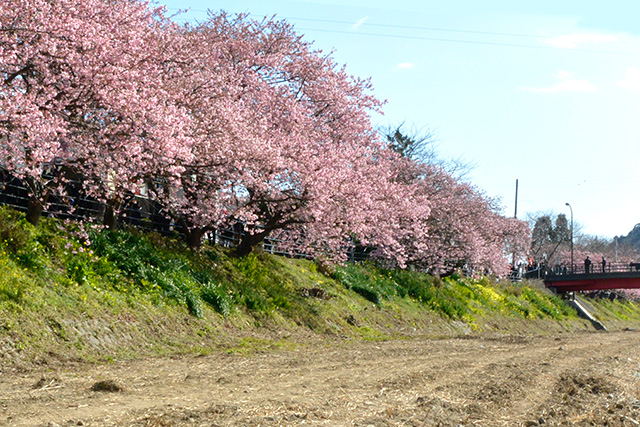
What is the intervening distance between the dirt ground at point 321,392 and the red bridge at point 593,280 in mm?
50029

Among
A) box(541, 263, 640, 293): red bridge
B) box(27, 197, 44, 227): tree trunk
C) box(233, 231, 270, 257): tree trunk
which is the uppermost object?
box(27, 197, 44, 227): tree trunk

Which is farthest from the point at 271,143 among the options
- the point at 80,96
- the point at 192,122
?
the point at 80,96

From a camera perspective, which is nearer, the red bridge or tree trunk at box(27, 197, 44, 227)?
tree trunk at box(27, 197, 44, 227)

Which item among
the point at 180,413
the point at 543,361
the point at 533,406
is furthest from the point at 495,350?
the point at 180,413

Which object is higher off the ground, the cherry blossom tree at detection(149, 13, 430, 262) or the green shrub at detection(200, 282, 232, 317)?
the cherry blossom tree at detection(149, 13, 430, 262)

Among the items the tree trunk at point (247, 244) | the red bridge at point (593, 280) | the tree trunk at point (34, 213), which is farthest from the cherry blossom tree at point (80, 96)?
the red bridge at point (593, 280)

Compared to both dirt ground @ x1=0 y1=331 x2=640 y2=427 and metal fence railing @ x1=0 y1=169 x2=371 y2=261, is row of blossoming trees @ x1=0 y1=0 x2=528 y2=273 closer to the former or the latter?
metal fence railing @ x1=0 y1=169 x2=371 y2=261

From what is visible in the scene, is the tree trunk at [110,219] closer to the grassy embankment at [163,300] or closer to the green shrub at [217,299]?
the grassy embankment at [163,300]

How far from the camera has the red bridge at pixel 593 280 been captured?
6016 centimetres

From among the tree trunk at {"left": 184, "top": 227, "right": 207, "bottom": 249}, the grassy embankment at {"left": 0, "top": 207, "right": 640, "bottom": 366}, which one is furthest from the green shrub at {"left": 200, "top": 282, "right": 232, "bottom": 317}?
the tree trunk at {"left": 184, "top": 227, "right": 207, "bottom": 249}

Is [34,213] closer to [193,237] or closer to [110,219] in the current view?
[110,219]

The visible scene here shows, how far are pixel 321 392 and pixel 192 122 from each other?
415 inches

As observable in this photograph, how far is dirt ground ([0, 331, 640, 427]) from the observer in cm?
708

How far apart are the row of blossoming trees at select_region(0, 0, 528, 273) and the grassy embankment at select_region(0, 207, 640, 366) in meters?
1.10
